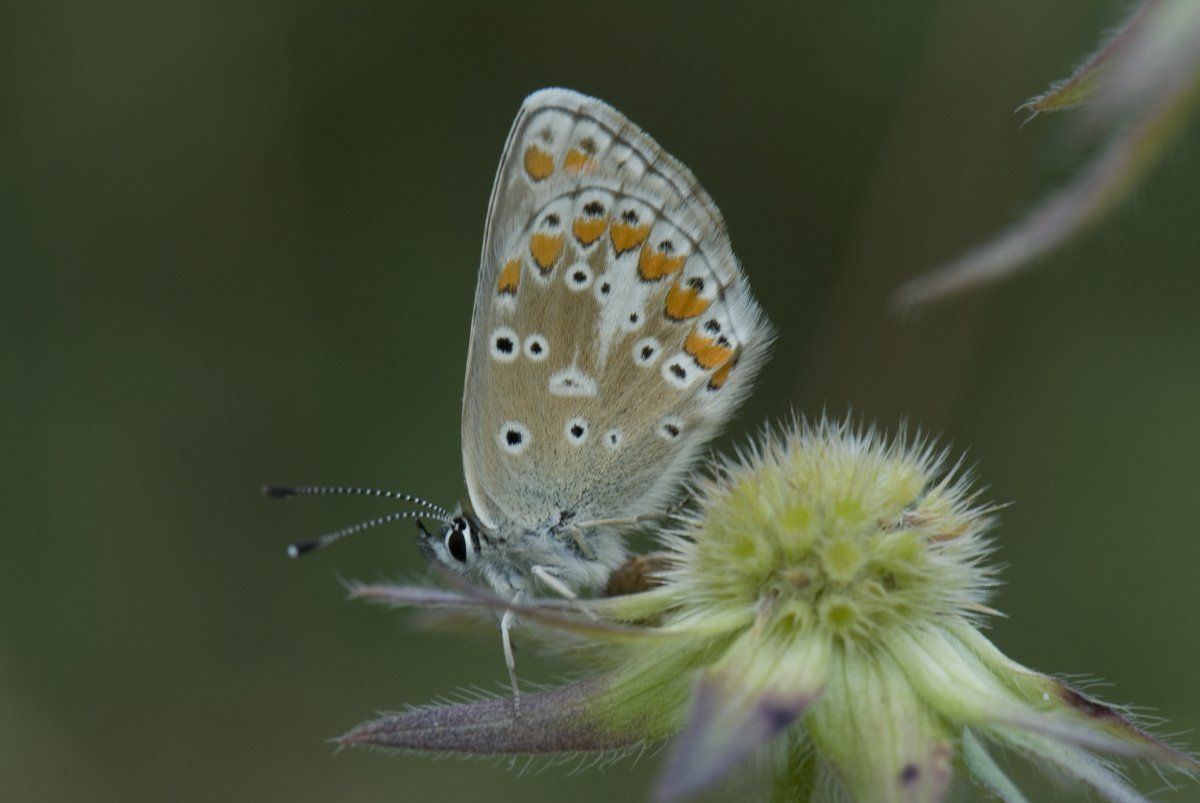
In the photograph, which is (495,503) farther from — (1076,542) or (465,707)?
(1076,542)

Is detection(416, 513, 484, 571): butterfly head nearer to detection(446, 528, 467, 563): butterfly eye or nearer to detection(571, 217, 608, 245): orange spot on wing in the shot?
detection(446, 528, 467, 563): butterfly eye

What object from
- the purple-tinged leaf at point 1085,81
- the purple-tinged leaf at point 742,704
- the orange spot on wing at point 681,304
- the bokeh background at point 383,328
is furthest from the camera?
the bokeh background at point 383,328

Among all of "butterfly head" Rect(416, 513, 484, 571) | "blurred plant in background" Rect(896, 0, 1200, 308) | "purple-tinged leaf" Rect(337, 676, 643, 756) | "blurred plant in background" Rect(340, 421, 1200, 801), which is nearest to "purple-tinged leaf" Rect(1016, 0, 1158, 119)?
"blurred plant in background" Rect(896, 0, 1200, 308)

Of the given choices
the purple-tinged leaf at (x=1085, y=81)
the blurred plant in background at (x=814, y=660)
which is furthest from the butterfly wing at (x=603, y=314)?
the purple-tinged leaf at (x=1085, y=81)

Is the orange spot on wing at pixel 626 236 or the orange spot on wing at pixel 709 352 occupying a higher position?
the orange spot on wing at pixel 626 236

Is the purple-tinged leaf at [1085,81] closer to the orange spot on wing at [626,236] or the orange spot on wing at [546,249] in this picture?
the orange spot on wing at [626,236]

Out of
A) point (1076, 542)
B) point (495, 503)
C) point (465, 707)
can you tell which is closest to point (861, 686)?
point (465, 707)
